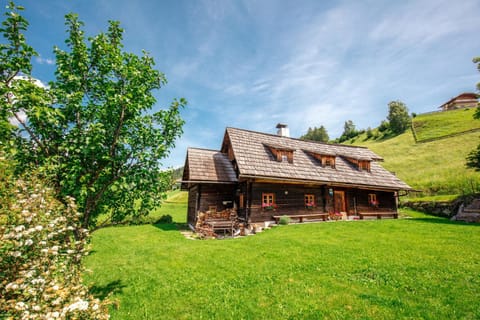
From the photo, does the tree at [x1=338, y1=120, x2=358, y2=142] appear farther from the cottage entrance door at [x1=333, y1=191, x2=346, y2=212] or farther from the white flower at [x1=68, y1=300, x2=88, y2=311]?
the white flower at [x1=68, y1=300, x2=88, y2=311]

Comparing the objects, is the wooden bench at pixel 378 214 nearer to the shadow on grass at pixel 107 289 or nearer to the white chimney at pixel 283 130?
the white chimney at pixel 283 130

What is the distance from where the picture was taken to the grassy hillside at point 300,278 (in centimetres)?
459

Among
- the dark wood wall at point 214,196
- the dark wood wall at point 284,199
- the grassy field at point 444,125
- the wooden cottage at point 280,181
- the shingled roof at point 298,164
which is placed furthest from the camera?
the grassy field at point 444,125

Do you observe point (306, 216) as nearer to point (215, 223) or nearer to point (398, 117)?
point (215, 223)

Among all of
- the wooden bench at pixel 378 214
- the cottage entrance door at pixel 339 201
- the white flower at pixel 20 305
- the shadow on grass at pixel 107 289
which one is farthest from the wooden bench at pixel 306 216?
the white flower at pixel 20 305

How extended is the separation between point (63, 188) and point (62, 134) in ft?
3.83

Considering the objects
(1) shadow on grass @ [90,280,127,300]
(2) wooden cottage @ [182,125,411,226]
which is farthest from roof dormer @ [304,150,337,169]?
(1) shadow on grass @ [90,280,127,300]

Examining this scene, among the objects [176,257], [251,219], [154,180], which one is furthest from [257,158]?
[154,180]

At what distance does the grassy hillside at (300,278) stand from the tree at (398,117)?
5280 centimetres

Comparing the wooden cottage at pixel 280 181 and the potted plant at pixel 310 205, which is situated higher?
the wooden cottage at pixel 280 181

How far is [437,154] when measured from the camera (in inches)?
1323

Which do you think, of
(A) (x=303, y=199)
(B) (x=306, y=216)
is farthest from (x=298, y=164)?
(B) (x=306, y=216)

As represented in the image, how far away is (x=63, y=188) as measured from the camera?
402 cm

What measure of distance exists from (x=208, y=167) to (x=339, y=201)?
11.7m
